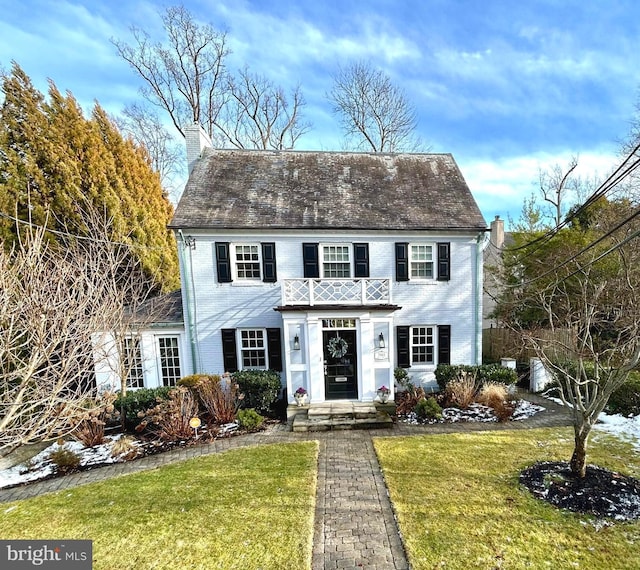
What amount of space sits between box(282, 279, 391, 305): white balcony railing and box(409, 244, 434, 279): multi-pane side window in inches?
85.9

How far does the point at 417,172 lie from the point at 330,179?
14.0 ft

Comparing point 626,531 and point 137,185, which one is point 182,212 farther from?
point 626,531

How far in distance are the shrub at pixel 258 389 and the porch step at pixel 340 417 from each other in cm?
117

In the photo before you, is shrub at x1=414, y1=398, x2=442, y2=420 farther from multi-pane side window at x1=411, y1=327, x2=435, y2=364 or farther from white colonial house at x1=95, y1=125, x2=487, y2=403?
multi-pane side window at x1=411, y1=327, x2=435, y2=364

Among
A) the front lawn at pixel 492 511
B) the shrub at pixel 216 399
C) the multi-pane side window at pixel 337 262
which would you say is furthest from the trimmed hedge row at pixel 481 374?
the shrub at pixel 216 399

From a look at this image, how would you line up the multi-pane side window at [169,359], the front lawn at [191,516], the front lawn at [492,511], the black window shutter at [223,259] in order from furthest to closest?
the multi-pane side window at [169,359], the black window shutter at [223,259], the front lawn at [191,516], the front lawn at [492,511]

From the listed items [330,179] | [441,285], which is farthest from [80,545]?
[330,179]

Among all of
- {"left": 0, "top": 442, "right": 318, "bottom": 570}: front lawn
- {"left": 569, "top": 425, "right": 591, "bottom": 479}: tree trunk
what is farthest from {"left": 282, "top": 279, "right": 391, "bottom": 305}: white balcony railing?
{"left": 569, "top": 425, "right": 591, "bottom": 479}: tree trunk

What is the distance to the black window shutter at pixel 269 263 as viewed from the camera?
12.1 m

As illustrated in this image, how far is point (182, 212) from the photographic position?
12258 millimetres

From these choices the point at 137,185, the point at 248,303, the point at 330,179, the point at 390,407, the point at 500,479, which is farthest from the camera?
the point at 137,185

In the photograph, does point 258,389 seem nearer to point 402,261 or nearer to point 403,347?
point 403,347

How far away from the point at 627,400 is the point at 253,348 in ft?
42.3

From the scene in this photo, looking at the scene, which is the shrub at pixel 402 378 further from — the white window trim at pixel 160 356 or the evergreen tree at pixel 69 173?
the evergreen tree at pixel 69 173
